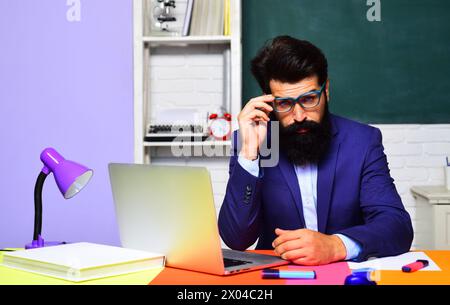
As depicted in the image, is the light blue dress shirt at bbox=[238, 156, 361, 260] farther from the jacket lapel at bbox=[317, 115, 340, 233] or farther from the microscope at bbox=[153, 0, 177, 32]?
the microscope at bbox=[153, 0, 177, 32]

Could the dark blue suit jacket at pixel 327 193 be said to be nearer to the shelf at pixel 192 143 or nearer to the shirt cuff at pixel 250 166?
the shirt cuff at pixel 250 166

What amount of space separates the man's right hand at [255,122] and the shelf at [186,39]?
1.38 m

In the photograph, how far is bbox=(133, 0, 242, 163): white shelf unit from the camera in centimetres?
344

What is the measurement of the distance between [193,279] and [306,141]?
78 cm

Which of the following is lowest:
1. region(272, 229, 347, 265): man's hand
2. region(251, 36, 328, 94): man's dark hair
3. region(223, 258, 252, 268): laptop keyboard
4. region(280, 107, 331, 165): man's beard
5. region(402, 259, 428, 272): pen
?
region(223, 258, 252, 268): laptop keyboard

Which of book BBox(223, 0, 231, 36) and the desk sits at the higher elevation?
book BBox(223, 0, 231, 36)

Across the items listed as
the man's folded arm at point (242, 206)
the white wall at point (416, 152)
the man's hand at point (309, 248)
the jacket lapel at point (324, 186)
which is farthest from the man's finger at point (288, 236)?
the white wall at point (416, 152)

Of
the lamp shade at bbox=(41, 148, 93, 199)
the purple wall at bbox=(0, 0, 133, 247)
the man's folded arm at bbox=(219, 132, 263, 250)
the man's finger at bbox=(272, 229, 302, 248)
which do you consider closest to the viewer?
the man's finger at bbox=(272, 229, 302, 248)

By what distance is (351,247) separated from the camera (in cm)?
A: 171

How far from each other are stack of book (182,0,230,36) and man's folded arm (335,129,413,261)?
145 cm

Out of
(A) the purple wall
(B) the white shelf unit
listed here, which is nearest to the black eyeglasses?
(B) the white shelf unit

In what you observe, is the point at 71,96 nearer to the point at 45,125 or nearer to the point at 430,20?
the point at 45,125
